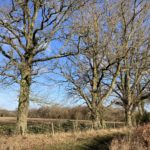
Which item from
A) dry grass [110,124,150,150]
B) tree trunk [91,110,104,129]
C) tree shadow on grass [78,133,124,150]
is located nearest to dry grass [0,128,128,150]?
tree shadow on grass [78,133,124,150]

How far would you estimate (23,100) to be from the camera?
Result: 22672mm

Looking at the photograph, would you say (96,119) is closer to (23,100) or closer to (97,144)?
(23,100)

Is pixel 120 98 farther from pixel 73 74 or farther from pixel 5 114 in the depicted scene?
pixel 5 114

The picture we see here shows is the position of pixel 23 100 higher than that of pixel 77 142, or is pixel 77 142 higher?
pixel 23 100

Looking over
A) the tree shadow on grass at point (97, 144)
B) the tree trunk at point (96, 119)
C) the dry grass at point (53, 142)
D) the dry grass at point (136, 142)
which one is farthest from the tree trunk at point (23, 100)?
the tree trunk at point (96, 119)

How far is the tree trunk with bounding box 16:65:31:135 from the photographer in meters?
22.6

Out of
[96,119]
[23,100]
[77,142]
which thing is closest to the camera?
[77,142]

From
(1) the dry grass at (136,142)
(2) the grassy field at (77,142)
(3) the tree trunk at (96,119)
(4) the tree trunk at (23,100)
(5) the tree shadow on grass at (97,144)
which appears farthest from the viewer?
(3) the tree trunk at (96,119)

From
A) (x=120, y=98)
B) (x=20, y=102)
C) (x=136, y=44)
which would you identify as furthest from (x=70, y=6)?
(x=120, y=98)

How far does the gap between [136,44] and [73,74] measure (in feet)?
22.8

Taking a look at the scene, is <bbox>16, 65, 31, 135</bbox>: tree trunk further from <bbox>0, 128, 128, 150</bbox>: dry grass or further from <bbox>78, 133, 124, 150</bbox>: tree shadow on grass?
<bbox>78, 133, 124, 150</bbox>: tree shadow on grass

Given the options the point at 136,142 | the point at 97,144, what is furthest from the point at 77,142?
the point at 136,142

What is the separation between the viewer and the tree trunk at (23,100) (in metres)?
22.6

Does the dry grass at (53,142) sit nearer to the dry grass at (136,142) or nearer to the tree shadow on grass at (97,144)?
the tree shadow on grass at (97,144)
